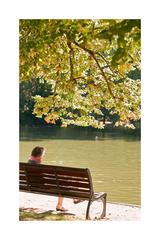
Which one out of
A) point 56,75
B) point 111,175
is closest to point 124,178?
point 111,175

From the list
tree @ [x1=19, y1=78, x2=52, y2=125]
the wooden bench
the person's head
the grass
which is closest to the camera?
the wooden bench

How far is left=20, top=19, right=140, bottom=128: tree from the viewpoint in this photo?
6.46 meters

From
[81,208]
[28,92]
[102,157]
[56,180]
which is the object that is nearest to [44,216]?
[56,180]

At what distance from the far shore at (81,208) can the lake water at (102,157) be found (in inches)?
65.6

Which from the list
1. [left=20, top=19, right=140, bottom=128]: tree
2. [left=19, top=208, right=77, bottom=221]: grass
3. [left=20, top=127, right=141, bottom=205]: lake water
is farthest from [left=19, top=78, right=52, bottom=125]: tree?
[left=19, top=208, right=77, bottom=221]: grass

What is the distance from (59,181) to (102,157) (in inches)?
375

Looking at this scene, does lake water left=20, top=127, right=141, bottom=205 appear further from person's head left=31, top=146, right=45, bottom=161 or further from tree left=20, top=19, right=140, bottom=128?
person's head left=31, top=146, right=45, bottom=161

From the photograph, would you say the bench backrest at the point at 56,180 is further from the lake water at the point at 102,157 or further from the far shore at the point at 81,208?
the lake water at the point at 102,157

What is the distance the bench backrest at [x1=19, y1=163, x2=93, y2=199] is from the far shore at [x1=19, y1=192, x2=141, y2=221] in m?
0.42

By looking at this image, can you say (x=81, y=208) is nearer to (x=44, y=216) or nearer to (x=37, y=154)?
(x=44, y=216)

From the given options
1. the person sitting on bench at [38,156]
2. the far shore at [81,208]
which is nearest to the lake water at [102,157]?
the far shore at [81,208]
